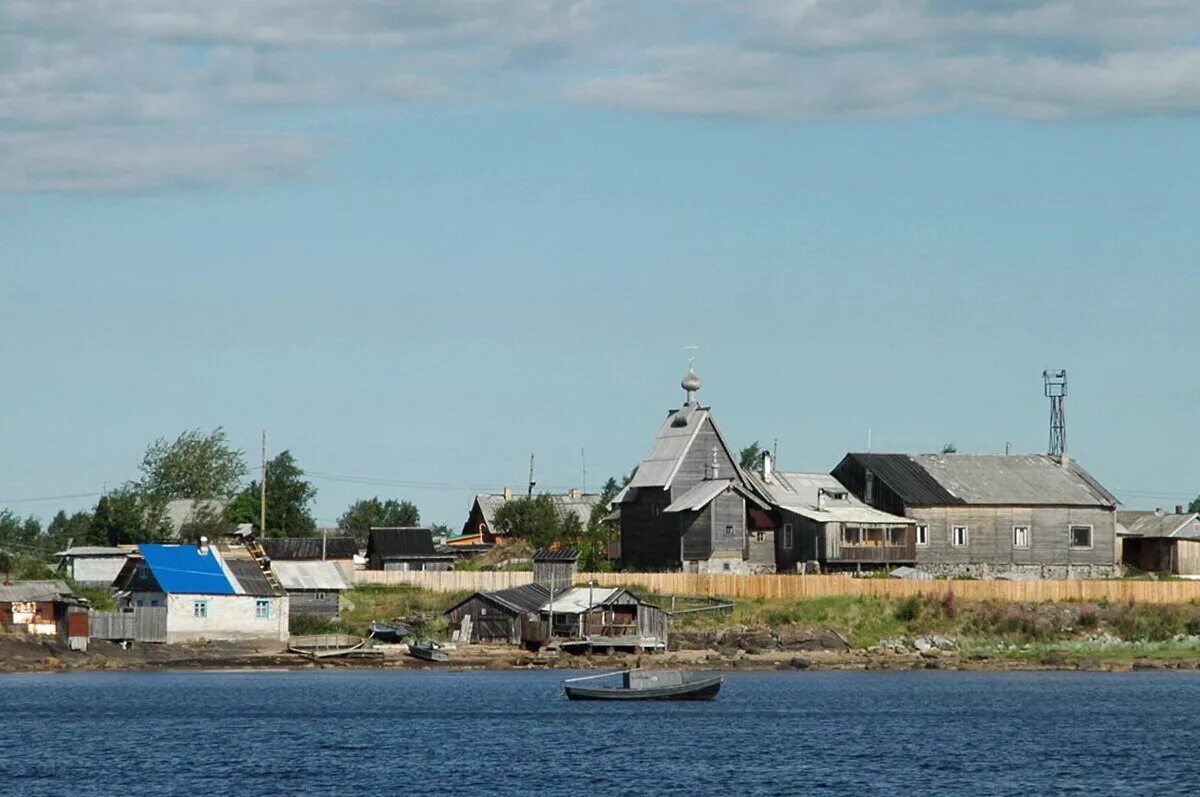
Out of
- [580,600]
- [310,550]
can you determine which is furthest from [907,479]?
[310,550]

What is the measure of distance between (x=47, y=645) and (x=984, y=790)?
5910cm

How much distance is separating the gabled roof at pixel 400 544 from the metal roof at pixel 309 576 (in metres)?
17.4

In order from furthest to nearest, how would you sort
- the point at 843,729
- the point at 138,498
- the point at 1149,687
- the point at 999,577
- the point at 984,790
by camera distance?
1. the point at 138,498
2. the point at 999,577
3. the point at 1149,687
4. the point at 843,729
5. the point at 984,790

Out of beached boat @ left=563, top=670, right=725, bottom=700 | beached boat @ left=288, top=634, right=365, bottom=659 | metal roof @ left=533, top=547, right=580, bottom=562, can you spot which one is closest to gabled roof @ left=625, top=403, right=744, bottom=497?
metal roof @ left=533, top=547, right=580, bottom=562

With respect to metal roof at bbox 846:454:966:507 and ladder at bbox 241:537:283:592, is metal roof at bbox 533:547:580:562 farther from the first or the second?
metal roof at bbox 846:454:966:507

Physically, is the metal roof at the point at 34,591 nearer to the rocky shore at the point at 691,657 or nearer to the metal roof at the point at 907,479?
the rocky shore at the point at 691,657

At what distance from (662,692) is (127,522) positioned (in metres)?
65.2

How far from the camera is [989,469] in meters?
124

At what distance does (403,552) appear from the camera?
13012cm

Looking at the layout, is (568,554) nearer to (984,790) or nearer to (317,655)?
(317,655)

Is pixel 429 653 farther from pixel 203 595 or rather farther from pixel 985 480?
pixel 985 480

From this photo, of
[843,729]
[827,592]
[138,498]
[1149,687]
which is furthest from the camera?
[138,498]

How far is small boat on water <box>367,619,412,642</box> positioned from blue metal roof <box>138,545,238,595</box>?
24.9 ft

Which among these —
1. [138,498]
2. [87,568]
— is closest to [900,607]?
[87,568]
